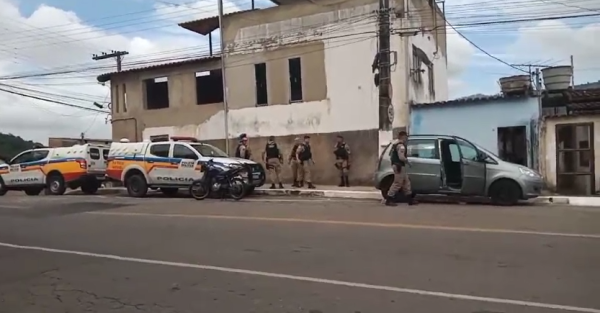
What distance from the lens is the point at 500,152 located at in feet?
61.9

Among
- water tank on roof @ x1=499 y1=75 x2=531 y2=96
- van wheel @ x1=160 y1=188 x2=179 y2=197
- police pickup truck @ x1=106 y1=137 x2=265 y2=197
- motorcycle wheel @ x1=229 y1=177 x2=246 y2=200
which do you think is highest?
water tank on roof @ x1=499 y1=75 x2=531 y2=96

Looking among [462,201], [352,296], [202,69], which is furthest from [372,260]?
[202,69]

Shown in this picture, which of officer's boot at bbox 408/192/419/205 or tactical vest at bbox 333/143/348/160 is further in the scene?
tactical vest at bbox 333/143/348/160

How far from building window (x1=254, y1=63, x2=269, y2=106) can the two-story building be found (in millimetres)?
39

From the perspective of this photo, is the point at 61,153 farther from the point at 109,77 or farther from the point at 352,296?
the point at 352,296

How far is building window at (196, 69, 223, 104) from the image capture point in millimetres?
24641

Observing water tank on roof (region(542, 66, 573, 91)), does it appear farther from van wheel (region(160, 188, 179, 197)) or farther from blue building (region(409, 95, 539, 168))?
van wheel (region(160, 188, 179, 197))

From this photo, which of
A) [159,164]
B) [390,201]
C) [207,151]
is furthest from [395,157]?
[159,164]

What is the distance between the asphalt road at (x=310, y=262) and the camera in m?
5.72

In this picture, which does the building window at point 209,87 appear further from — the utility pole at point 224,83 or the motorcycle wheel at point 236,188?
the motorcycle wheel at point 236,188

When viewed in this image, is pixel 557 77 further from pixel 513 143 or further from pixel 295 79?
pixel 295 79

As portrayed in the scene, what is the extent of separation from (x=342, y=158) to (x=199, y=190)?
16.7 ft

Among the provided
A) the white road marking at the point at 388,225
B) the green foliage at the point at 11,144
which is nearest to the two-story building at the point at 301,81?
the white road marking at the point at 388,225

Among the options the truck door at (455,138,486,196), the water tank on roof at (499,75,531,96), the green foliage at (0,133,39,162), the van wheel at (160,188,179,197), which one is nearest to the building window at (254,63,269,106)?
the van wheel at (160,188,179,197)
